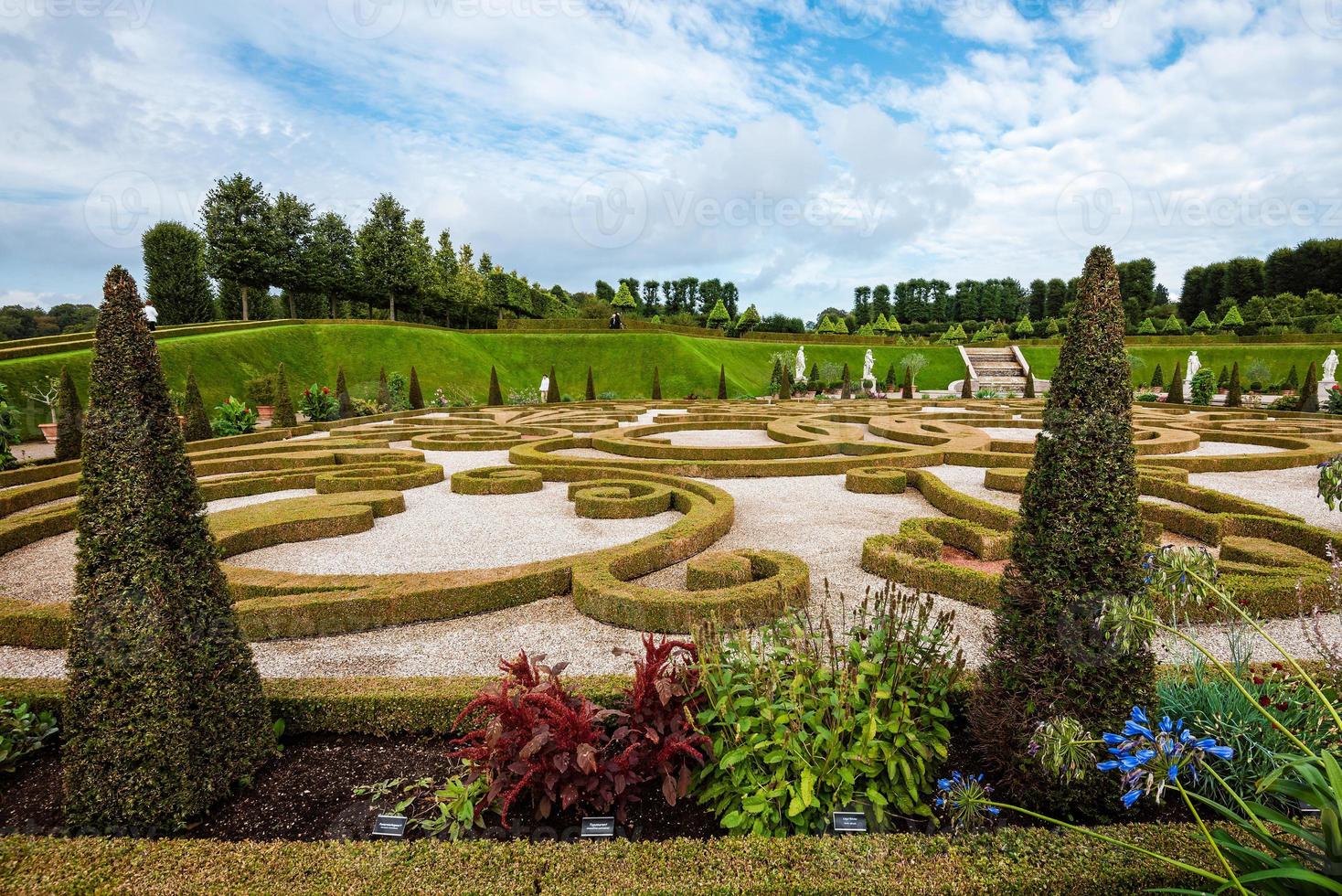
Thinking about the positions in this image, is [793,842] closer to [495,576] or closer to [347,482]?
[495,576]

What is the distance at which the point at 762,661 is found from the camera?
392cm

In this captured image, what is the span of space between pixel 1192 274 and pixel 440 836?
321 feet

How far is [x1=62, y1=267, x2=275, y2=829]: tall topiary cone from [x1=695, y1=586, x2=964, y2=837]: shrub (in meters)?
2.88

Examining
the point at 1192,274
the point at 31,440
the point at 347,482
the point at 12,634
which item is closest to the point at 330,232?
the point at 31,440

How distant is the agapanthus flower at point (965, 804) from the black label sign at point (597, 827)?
68.3 inches

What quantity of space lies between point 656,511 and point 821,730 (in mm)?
7138

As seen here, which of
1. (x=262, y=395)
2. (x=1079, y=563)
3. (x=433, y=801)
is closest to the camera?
(x=1079, y=563)

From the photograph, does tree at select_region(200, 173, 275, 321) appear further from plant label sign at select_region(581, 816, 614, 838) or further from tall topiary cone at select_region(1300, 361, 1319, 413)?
tall topiary cone at select_region(1300, 361, 1319, 413)

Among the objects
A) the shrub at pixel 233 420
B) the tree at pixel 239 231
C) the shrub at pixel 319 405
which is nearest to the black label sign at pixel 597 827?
the shrub at pixel 233 420

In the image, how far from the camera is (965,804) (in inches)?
128

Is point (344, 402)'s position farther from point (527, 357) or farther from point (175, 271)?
point (175, 271)

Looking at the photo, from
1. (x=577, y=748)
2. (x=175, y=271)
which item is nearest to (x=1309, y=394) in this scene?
(x=577, y=748)

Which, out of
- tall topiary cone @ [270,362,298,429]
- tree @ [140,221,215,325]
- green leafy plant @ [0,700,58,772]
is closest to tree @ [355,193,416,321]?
tree @ [140,221,215,325]

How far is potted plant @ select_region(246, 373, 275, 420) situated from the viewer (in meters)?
25.6
